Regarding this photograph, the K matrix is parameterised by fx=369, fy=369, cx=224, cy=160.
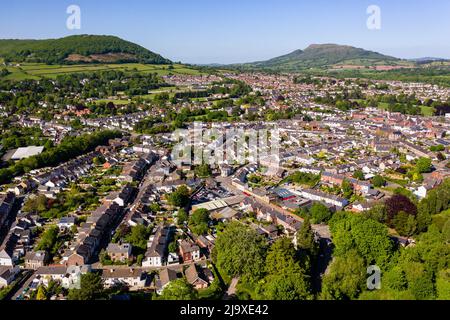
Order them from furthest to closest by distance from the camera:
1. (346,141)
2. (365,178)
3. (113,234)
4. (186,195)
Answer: (346,141) < (365,178) < (186,195) < (113,234)

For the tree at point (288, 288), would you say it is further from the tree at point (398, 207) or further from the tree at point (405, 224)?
the tree at point (398, 207)

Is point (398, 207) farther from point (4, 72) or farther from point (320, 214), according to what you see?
point (4, 72)

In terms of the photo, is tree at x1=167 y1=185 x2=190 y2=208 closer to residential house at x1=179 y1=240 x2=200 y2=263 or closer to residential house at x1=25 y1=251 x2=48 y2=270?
residential house at x1=179 y1=240 x2=200 y2=263

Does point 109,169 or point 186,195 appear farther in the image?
point 109,169

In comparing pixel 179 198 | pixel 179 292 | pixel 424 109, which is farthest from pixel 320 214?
pixel 424 109

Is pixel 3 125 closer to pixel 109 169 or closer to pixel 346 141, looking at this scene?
pixel 109 169

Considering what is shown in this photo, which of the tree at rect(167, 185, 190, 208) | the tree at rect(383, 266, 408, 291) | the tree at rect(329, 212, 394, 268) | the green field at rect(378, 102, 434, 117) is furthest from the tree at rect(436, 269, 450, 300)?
the green field at rect(378, 102, 434, 117)
